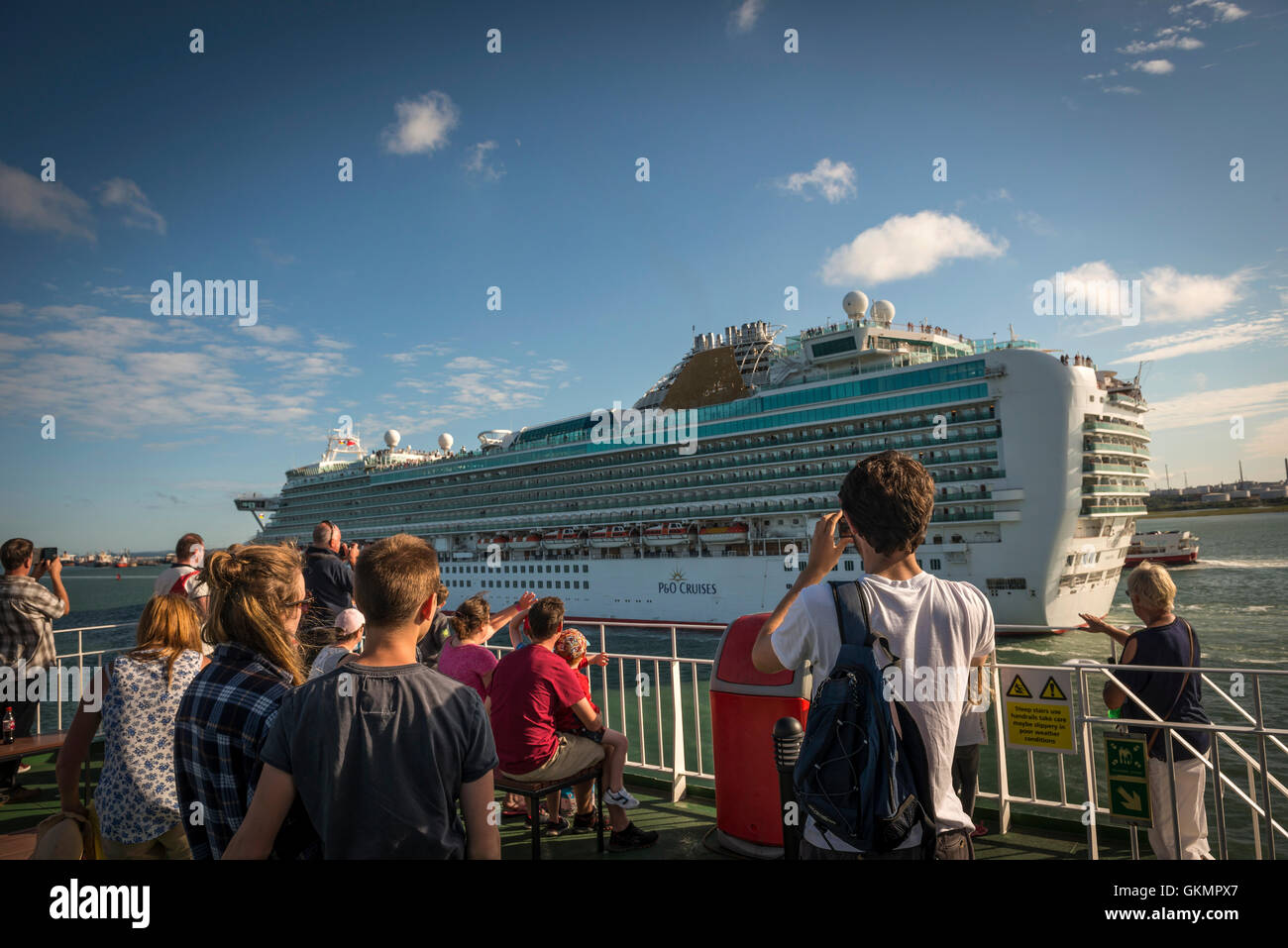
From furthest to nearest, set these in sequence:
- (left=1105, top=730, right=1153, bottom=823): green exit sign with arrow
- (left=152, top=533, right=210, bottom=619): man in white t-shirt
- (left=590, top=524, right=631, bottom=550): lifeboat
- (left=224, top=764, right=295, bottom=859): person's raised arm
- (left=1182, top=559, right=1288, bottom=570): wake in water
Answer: (left=1182, top=559, right=1288, bottom=570): wake in water → (left=590, top=524, right=631, bottom=550): lifeboat → (left=152, top=533, right=210, bottom=619): man in white t-shirt → (left=1105, top=730, right=1153, bottom=823): green exit sign with arrow → (left=224, top=764, right=295, bottom=859): person's raised arm

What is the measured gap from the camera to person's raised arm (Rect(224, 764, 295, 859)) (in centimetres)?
170

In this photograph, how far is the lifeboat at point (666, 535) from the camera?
103ft

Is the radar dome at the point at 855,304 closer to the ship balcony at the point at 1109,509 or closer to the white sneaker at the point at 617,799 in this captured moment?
the ship balcony at the point at 1109,509

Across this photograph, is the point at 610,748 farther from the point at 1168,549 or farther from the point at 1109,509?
the point at 1168,549

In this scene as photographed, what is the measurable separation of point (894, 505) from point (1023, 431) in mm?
25894

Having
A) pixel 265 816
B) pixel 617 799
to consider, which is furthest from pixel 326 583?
pixel 265 816

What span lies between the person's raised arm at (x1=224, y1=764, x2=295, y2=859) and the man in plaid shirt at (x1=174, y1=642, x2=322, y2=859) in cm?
22

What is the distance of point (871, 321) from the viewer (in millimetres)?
30109

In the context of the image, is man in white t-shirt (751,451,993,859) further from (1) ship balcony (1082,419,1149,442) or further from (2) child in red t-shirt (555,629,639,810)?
(1) ship balcony (1082,419,1149,442)

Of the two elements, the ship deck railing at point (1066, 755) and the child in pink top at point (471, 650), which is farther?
the child in pink top at point (471, 650)

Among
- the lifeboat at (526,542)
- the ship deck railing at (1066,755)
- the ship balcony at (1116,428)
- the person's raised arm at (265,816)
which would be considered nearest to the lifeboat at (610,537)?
the lifeboat at (526,542)

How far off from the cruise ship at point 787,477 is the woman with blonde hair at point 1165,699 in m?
22.4

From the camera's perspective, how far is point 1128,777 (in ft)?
11.0

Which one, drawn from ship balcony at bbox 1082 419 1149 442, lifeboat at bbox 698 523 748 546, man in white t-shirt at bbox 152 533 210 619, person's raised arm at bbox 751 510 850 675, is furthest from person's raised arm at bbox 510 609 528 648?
ship balcony at bbox 1082 419 1149 442
